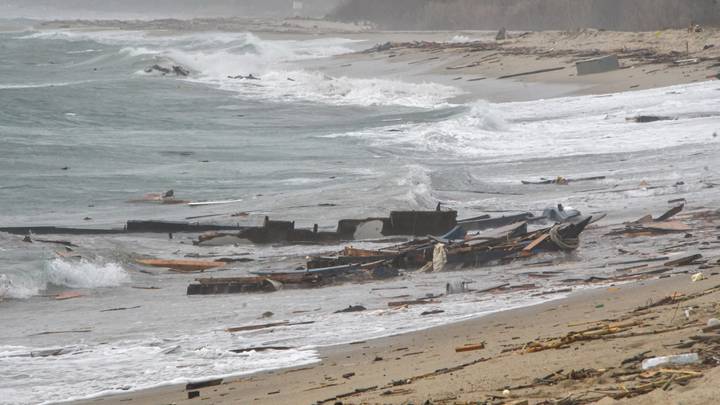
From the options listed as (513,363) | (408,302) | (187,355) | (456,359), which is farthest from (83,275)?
(513,363)

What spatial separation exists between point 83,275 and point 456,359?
752 cm

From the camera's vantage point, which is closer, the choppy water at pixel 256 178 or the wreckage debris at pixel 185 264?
the choppy water at pixel 256 178

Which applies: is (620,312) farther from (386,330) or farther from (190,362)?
(190,362)

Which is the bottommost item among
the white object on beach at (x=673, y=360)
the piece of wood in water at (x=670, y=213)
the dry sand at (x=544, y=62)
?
the piece of wood in water at (x=670, y=213)

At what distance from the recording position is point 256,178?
75.7ft

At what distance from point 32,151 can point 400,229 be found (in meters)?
15.1

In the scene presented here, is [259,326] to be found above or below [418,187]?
below

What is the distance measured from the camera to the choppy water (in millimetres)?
9961

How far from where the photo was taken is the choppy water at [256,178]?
996 cm

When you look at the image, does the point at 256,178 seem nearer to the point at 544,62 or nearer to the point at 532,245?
the point at 532,245

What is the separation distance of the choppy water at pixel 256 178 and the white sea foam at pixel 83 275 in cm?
2

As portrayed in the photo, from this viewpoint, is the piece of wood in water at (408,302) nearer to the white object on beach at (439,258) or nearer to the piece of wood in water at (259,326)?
the piece of wood in water at (259,326)

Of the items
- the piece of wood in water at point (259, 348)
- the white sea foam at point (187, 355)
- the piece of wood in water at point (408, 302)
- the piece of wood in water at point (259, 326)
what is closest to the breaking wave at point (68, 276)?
the white sea foam at point (187, 355)

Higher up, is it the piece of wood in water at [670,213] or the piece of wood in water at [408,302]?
the piece of wood in water at [670,213]
